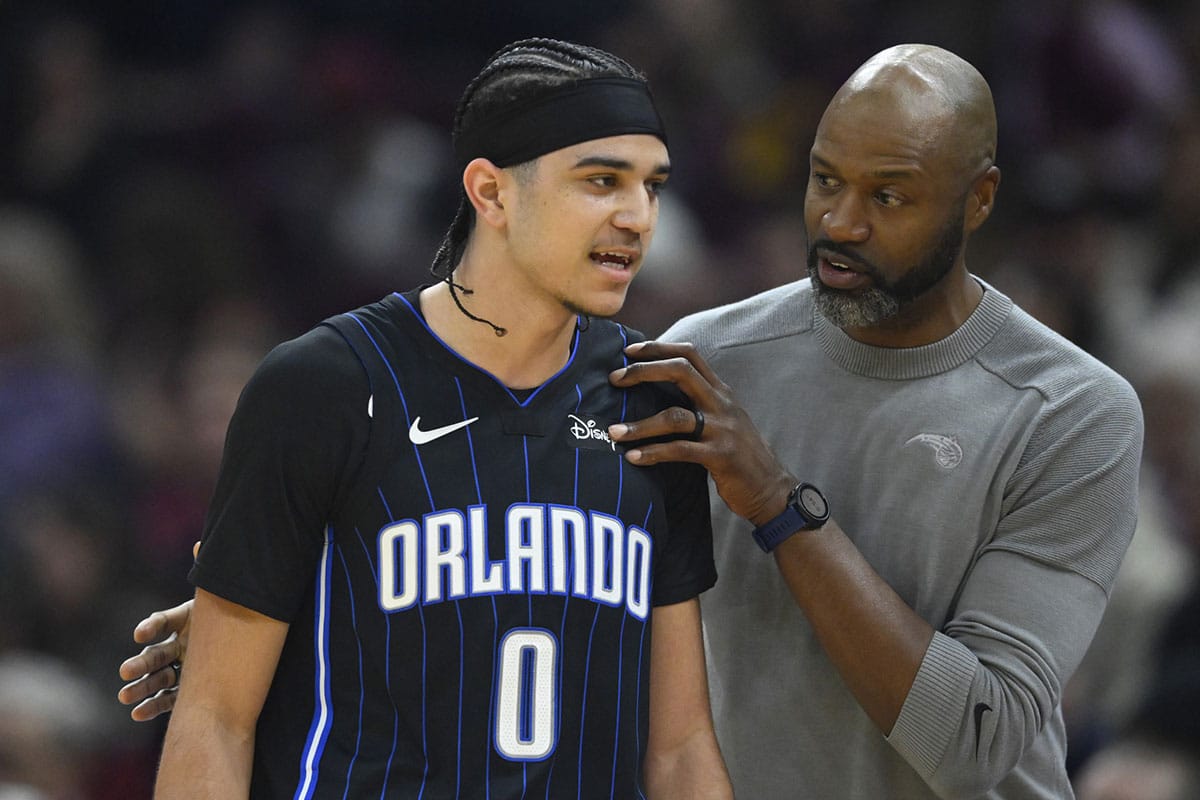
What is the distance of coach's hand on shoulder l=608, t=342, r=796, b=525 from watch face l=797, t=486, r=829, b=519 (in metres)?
0.03

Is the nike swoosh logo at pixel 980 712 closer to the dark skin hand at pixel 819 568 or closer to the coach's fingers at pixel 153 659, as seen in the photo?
the dark skin hand at pixel 819 568

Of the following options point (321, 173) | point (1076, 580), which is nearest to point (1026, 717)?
point (1076, 580)

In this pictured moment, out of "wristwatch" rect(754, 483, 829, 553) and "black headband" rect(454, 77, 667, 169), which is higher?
"black headband" rect(454, 77, 667, 169)

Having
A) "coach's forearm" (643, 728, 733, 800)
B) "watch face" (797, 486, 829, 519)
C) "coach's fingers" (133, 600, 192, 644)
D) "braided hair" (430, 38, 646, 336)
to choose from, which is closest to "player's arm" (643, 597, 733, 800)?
"coach's forearm" (643, 728, 733, 800)

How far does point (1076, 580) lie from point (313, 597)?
1.41 m

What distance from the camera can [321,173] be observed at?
25.2 feet

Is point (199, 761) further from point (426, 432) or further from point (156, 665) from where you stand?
point (426, 432)

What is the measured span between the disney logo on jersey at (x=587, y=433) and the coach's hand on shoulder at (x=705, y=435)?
2 cm

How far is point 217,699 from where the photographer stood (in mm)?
2617

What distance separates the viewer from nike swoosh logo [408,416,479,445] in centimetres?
269

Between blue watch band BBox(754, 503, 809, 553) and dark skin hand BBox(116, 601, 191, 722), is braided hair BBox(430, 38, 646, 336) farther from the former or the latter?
dark skin hand BBox(116, 601, 191, 722)

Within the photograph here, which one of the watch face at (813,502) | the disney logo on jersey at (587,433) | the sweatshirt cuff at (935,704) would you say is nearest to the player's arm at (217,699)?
the disney logo on jersey at (587,433)

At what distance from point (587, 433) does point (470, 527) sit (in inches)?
11.2

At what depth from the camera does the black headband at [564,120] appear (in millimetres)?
2738
